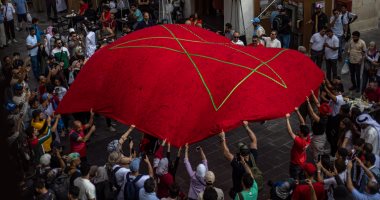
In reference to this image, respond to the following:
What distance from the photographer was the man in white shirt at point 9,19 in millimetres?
14752

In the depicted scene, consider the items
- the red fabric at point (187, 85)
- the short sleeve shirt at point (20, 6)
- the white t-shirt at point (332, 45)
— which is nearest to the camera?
the red fabric at point (187, 85)

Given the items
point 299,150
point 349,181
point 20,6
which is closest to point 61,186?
point 299,150

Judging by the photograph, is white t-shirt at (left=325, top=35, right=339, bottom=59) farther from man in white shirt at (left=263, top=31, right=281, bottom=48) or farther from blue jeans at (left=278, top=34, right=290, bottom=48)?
blue jeans at (left=278, top=34, right=290, bottom=48)

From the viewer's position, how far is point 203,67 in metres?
7.86

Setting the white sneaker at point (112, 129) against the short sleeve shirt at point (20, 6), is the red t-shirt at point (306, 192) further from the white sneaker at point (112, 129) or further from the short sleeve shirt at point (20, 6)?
the short sleeve shirt at point (20, 6)

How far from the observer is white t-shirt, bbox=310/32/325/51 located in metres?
11.3

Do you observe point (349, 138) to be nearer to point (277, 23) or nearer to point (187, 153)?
point (187, 153)

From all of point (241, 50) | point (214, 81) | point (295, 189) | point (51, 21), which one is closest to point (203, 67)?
point (214, 81)

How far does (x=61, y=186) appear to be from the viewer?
230 inches

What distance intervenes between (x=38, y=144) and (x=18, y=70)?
2.53 meters

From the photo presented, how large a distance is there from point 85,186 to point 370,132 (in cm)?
423

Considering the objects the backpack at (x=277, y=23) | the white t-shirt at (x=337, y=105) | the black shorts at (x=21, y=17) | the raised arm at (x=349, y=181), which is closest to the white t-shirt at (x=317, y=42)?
the backpack at (x=277, y=23)

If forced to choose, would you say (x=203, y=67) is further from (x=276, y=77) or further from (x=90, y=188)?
(x=90, y=188)

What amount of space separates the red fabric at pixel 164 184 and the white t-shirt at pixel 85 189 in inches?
37.9
